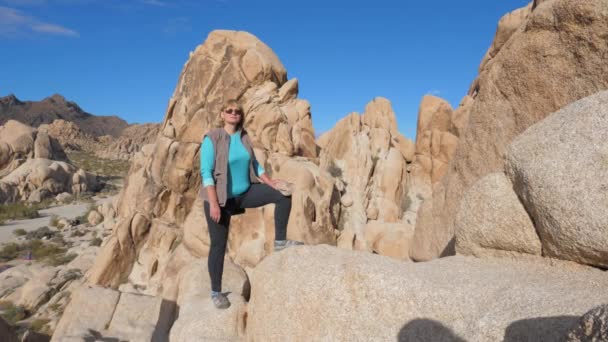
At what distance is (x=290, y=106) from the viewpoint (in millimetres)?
20641

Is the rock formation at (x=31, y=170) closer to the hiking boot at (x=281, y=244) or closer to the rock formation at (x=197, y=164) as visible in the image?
the rock formation at (x=197, y=164)

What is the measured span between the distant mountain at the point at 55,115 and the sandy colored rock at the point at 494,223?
134182 millimetres

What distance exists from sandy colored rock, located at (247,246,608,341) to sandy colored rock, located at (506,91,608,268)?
0.95 ft

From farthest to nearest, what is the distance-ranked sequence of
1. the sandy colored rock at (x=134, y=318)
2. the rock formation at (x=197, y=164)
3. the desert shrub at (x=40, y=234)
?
the desert shrub at (x=40, y=234)
the rock formation at (x=197, y=164)
the sandy colored rock at (x=134, y=318)

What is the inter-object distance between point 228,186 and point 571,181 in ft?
12.1

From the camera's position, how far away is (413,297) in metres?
3.68

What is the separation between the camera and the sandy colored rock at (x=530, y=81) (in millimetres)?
4922

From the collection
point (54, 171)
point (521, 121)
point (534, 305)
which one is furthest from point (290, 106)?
point (54, 171)

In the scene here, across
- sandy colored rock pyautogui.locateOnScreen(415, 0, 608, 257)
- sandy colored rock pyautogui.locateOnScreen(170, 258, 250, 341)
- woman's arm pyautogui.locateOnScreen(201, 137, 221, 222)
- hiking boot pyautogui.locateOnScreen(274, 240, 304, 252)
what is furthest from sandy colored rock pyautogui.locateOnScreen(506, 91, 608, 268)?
sandy colored rock pyautogui.locateOnScreen(170, 258, 250, 341)

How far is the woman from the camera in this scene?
4887 mm

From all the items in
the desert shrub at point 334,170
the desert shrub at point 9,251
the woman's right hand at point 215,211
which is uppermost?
the desert shrub at point 334,170

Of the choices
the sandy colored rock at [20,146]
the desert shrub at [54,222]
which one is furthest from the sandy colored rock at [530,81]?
the sandy colored rock at [20,146]

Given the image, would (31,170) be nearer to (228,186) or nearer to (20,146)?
(20,146)

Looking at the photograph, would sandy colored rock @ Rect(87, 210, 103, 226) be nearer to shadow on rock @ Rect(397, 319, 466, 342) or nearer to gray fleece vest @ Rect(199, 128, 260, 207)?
gray fleece vest @ Rect(199, 128, 260, 207)
